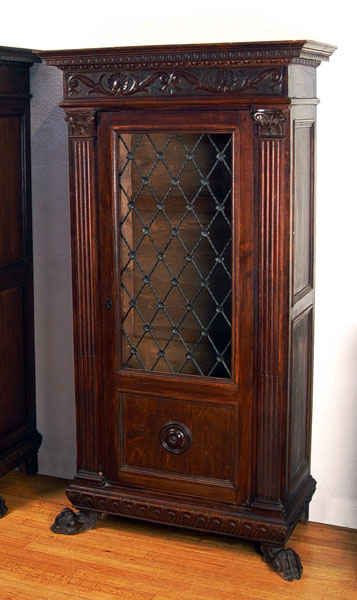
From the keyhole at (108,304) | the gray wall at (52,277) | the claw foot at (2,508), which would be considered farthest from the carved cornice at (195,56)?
the claw foot at (2,508)

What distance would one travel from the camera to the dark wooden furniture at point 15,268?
9.47ft

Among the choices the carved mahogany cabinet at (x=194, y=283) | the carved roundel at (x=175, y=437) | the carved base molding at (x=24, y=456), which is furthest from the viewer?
the carved base molding at (x=24, y=456)

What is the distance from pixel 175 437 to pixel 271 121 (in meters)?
1.01

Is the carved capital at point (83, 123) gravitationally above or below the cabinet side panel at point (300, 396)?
above

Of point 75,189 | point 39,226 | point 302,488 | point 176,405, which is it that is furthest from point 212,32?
point 302,488

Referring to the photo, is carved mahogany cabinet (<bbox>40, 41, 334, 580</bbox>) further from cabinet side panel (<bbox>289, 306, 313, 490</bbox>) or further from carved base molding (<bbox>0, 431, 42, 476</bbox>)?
carved base molding (<bbox>0, 431, 42, 476</bbox>)

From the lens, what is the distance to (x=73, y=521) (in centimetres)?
279

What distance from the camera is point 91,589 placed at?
8.01 ft

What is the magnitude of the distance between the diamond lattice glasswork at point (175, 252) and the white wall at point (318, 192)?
391 millimetres

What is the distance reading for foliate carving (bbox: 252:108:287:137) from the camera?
2318 mm

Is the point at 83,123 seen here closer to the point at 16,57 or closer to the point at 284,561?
the point at 16,57

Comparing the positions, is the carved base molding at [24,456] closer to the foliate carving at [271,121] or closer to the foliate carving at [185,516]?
the foliate carving at [185,516]

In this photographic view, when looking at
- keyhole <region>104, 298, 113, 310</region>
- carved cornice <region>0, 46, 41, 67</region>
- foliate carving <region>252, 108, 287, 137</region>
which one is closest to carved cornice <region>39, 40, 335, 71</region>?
foliate carving <region>252, 108, 287, 137</region>

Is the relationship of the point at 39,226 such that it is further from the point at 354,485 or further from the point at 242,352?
the point at 354,485
